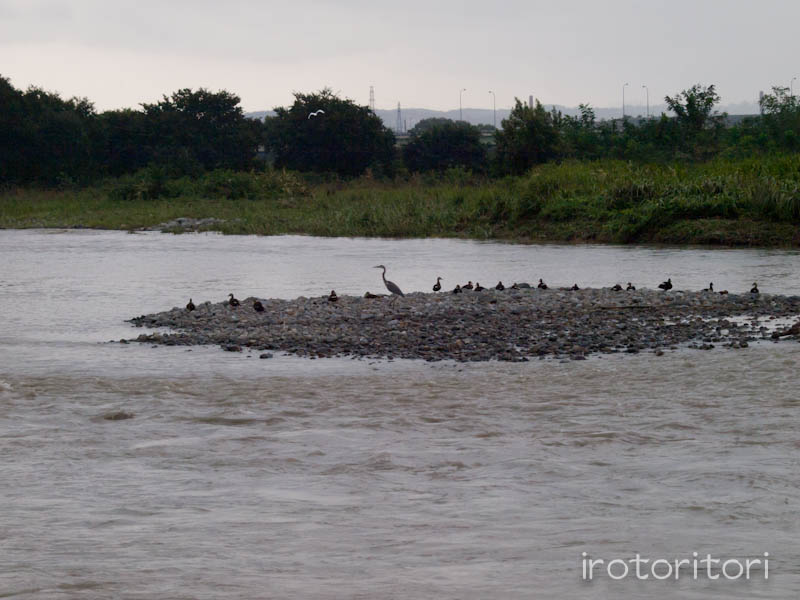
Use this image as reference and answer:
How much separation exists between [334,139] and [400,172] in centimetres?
471

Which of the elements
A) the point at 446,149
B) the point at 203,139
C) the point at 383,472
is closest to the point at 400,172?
the point at 446,149

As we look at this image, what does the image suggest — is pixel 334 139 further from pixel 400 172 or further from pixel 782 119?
pixel 782 119

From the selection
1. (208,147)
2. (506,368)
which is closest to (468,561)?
(506,368)

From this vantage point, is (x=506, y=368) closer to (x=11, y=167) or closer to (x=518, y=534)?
(x=518, y=534)

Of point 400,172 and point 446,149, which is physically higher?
point 446,149

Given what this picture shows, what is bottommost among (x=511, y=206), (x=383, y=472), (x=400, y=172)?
(x=383, y=472)

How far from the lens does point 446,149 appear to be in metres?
67.6

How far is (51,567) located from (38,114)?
202 feet

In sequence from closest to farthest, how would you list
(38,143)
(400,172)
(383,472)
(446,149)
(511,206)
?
(383,472), (511,206), (38,143), (400,172), (446,149)

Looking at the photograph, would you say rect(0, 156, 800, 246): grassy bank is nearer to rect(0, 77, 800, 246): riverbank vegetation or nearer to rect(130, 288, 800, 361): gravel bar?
rect(0, 77, 800, 246): riverbank vegetation

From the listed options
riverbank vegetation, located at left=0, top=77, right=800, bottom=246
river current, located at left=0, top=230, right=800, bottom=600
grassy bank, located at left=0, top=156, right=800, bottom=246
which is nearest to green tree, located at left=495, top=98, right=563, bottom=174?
riverbank vegetation, located at left=0, top=77, right=800, bottom=246

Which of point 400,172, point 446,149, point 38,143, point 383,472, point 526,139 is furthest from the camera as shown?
point 446,149

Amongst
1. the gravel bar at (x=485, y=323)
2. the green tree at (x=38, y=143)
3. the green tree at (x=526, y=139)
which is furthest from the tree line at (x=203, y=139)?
the gravel bar at (x=485, y=323)

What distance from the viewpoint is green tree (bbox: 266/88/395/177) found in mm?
65562
